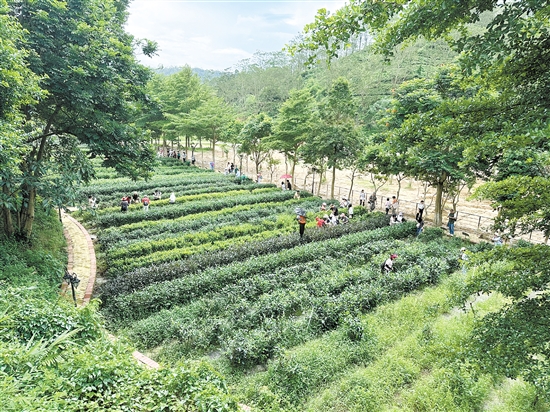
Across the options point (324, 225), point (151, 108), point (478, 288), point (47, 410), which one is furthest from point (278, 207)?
point (47, 410)

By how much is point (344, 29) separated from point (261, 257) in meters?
9.13

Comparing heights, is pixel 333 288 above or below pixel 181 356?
above

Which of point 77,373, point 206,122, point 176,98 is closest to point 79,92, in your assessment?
point 77,373

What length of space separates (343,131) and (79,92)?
1424 centimetres

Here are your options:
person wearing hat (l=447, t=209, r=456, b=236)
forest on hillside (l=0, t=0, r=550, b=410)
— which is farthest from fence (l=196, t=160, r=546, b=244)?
forest on hillside (l=0, t=0, r=550, b=410)

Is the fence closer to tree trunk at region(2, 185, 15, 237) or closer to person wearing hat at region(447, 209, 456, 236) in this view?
person wearing hat at region(447, 209, 456, 236)

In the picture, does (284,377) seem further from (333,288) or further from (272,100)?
(272,100)

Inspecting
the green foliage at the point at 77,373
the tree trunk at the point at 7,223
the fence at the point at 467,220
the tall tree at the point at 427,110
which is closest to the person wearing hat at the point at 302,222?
the tall tree at the point at 427,110

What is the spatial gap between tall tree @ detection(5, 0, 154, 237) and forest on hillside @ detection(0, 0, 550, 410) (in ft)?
0.14

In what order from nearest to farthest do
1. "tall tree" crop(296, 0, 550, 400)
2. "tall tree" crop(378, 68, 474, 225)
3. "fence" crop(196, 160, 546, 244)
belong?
"tall tree" crop(296, 0, 550, 400) → "tall tree" crop(378, 68, 474, 225) → "fence" crop(196, 160, 546, 244)

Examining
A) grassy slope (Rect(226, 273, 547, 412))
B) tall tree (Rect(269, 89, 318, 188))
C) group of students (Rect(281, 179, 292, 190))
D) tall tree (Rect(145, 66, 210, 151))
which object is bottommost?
grassy slope (Rect(226, 273, 547, 412))

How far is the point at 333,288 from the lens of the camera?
31.9 ft

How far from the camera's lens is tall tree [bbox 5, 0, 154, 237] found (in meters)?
8.60

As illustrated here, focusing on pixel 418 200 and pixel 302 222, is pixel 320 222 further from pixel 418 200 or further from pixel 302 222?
pixel 418 200
